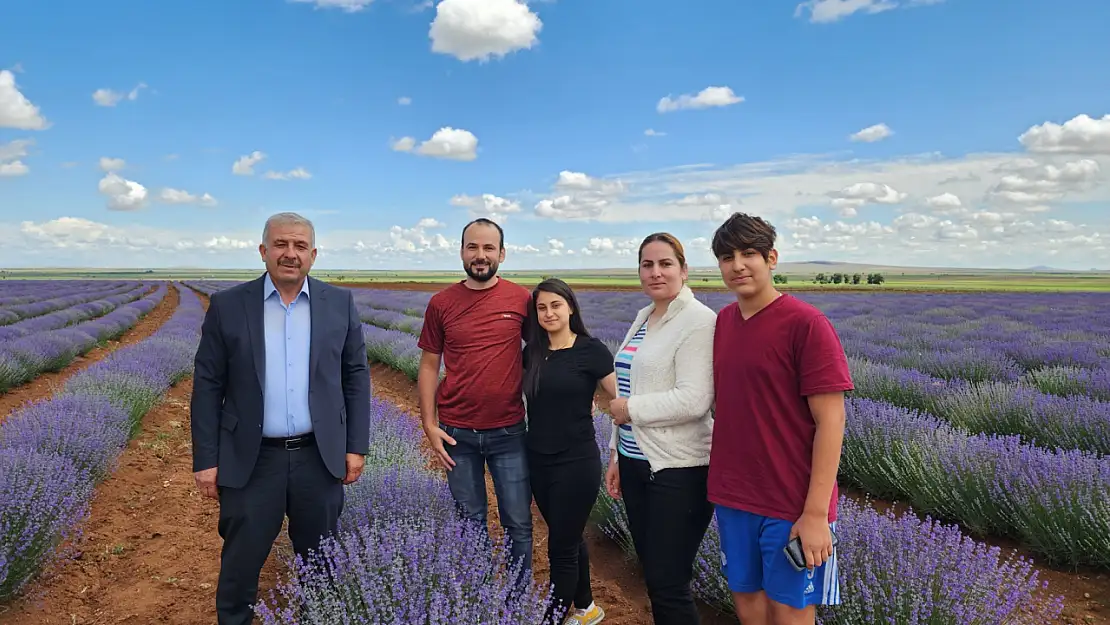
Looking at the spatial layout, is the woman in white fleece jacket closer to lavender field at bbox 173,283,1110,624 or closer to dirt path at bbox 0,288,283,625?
lavender field at bbox 173,283,1110,624

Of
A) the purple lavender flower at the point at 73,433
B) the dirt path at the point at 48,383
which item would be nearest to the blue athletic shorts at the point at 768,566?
the purple lavender flower at the point at 73,433

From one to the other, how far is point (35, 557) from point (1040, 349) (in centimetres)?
1134

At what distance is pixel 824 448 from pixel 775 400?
18 cm

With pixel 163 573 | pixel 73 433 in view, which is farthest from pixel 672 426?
pixel 73 433

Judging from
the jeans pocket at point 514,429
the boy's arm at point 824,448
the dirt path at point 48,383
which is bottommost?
the dirt path at point 48,383

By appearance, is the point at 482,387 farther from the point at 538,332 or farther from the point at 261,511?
the point at 261,511

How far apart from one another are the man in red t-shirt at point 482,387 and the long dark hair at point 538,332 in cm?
6

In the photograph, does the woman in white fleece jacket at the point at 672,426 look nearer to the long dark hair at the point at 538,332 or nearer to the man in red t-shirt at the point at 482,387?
the long dark hair at the point at 538,332

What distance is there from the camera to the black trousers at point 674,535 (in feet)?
6.86

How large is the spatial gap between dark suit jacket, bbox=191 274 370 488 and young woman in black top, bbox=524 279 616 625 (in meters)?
0.78

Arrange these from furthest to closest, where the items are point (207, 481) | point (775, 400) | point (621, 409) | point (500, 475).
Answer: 1. point (500, 475)
2. point (207, 481)
3. point (621, 409)
4. point (775, 400)

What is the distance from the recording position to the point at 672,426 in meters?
2.11

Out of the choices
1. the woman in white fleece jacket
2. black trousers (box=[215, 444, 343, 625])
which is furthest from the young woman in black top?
black trousers (box=[215, 444, 343, 625])

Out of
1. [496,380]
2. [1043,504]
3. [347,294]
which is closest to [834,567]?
[496,380]
